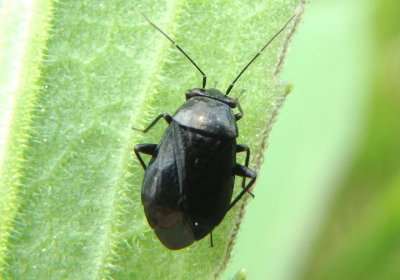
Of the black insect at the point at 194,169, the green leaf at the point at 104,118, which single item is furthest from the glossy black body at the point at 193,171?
the green leaf at the point at 104,118

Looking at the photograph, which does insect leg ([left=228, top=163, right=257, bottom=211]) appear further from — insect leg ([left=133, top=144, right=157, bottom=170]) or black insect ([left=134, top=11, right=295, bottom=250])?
insect leg ([left=133, top=144, right=157, bottom=170])

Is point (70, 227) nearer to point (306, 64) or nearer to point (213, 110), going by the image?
point (213, 110)

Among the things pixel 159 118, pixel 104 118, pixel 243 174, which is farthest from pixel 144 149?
pixel 243 174

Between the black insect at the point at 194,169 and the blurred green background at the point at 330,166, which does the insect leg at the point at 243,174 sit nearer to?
the black insect at the point at 194,169

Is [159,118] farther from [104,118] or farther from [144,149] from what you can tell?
Answer: [104,118]

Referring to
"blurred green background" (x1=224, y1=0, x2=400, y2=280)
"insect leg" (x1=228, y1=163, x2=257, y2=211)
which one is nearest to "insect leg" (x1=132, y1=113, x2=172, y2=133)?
"insect leg" (x1=228, y1=163, x2=257, y2=211)

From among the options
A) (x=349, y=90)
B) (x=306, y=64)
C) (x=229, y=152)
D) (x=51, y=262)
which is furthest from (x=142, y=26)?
(x=349, y=90)
